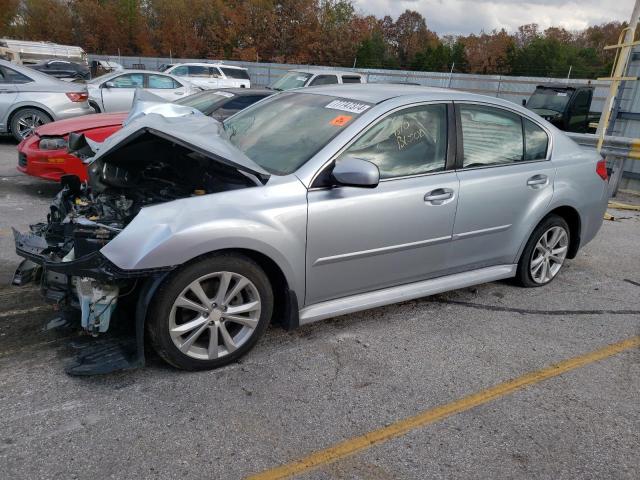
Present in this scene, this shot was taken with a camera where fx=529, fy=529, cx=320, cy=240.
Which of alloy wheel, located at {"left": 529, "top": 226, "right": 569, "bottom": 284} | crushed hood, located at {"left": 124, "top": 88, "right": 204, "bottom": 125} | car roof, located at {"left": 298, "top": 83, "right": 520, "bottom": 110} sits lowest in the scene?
alloy wheel, located at {"left": 529, "top": 226, "right": 569, "bottom": 284}

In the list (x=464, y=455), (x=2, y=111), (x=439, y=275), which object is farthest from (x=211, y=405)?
(x=2, y=111)

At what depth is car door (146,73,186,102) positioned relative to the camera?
42.6 feet

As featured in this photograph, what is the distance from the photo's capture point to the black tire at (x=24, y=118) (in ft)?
31.4

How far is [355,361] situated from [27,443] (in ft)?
5.86

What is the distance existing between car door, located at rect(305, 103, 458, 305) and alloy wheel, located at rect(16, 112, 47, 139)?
825 centimetres

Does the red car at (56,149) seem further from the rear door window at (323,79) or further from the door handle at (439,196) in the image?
the rear door window at (323,79)

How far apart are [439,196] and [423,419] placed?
1547 millimetres

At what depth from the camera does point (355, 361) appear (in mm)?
3279

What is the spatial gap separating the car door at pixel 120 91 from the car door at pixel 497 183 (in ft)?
33.7

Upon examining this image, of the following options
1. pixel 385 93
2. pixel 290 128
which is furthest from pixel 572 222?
pixel 290 128

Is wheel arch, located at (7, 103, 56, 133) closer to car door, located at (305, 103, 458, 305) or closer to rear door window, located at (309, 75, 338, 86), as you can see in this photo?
rear door window, located at (309, 75, 338, 86)

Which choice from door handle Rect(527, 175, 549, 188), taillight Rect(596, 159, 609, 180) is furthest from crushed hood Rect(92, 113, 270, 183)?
taillight Rect(596, 159, 609, 180)

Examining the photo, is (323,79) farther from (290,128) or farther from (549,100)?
(290,128)

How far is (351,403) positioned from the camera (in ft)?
9.40
